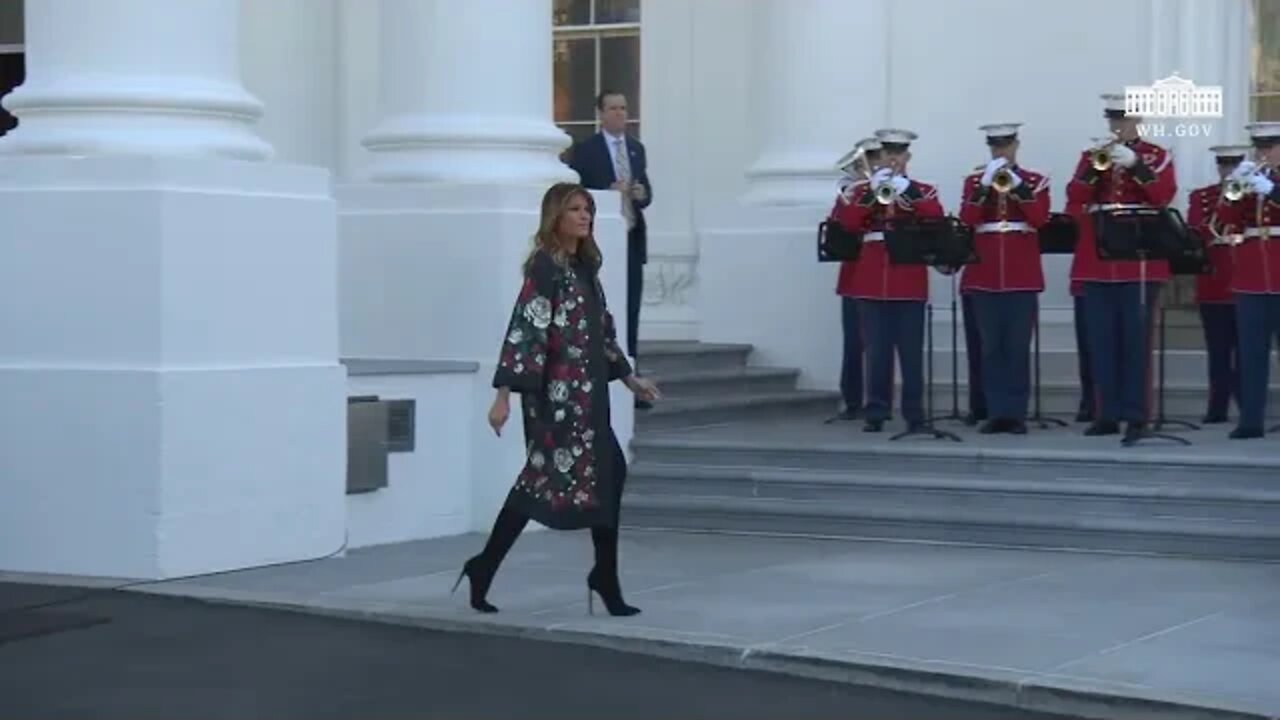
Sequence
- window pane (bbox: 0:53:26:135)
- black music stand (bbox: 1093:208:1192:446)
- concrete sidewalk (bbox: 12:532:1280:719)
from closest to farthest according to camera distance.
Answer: concrete sidewalk (bbox: 12:532:1280:719) < black music stand (bbox: 1093:208:1192:446) < window pane (bbox: 0:53:26:135)

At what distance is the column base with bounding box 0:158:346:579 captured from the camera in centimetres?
1115

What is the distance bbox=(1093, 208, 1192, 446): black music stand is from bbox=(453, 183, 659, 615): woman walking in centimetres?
461

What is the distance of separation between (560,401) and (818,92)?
7.37 metres

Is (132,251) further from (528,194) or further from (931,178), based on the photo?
(931,178)

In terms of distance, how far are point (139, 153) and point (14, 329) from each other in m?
1.02

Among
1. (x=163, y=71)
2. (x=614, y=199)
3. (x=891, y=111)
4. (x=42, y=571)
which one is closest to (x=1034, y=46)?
(x=891, y=111)

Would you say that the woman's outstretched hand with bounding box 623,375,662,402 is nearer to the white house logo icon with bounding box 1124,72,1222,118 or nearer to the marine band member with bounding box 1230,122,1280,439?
the marine band member with bounding box 1230,122,1280,439

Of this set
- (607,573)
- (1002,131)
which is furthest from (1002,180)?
(607,573)

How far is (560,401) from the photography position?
9.91m

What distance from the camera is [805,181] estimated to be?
55.0 feet

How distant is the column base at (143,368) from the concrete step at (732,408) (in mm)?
→ 3478

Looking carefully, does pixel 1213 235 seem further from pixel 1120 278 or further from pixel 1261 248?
pixel 1120 278

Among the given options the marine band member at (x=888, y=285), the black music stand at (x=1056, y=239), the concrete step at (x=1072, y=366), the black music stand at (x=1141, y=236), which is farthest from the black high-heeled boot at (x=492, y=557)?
the concrete step at (x=1072, y=366)

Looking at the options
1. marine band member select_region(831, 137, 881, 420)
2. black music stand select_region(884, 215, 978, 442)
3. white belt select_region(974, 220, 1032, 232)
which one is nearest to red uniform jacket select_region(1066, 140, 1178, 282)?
white belt select_region(974, 220, 1032, 232)
